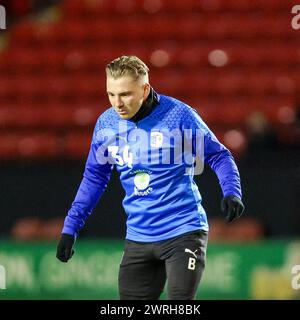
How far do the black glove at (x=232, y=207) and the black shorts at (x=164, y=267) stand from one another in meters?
0.21

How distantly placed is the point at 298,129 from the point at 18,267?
3.31 metres

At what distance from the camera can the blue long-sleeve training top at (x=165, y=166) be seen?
436 centimetres

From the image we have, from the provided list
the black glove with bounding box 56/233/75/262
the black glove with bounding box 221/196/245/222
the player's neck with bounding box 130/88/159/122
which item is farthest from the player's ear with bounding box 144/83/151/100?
the black glove with bounding box 56/233/75/262

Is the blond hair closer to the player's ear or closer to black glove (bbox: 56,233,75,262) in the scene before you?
the player's ear

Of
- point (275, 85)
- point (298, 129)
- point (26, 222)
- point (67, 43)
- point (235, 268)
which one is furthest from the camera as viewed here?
point (67, 43)

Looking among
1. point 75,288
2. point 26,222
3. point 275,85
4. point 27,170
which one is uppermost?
point 275,85

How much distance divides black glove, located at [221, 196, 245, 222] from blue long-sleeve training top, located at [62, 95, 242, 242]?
0.06 m

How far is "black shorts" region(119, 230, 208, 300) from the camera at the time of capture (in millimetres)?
4215

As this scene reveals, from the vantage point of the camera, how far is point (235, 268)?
7375mm

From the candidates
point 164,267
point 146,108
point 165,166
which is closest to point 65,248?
point 164,267

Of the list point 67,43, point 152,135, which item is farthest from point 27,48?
point 152,135

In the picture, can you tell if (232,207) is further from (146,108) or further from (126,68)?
(126,68)

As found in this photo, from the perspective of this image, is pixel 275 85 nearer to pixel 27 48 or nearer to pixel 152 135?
pixel 27 48

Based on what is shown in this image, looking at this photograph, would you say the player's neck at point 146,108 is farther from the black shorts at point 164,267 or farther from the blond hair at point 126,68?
the black shorts at point 164,267
